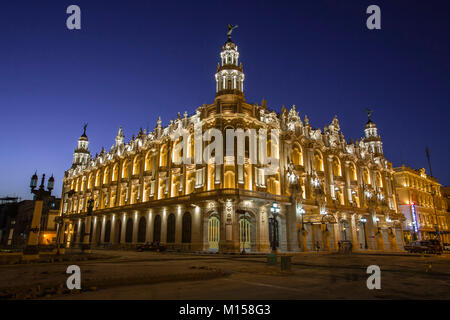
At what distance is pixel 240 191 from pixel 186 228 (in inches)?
383

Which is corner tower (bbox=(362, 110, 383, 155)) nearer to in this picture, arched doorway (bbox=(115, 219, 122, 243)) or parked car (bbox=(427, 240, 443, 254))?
parked car (bbox=(427, 240, 443, 254))

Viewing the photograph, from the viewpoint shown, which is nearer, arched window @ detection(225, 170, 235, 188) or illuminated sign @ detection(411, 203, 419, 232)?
arched window @ detection(225, 170, 235, 188)

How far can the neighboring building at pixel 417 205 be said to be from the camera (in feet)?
215

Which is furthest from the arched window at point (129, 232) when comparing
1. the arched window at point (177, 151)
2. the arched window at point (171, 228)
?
the arched window at point (177, 151)

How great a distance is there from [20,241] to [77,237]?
22.5 meters

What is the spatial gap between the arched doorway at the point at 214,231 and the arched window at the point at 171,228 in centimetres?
636

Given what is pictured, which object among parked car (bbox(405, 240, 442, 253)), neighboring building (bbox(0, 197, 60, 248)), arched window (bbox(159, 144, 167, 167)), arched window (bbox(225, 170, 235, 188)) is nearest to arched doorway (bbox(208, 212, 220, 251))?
arched window (bbox(225, 170, 235, 188))

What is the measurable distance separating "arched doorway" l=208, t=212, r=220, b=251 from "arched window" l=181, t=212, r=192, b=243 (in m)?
2.95

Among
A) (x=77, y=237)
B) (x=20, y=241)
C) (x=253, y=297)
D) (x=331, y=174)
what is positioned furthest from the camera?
(x=20, y=241)

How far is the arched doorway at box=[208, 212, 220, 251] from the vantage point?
3713cm

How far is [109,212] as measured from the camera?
54.5 m

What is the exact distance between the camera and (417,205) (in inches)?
2714
